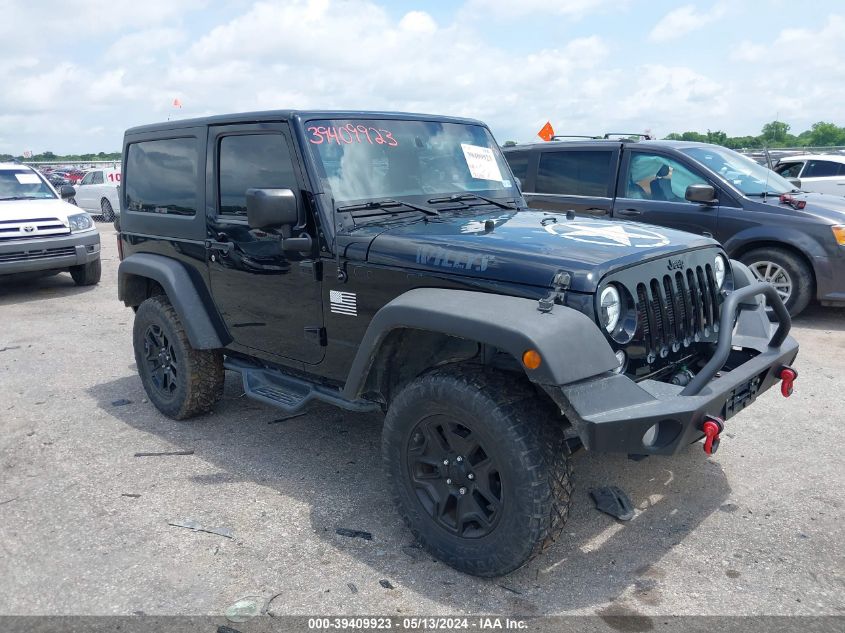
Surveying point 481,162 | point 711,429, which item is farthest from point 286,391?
point 711,429

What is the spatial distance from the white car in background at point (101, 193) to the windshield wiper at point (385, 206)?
17018 mm

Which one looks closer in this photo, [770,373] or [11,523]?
[770,373]

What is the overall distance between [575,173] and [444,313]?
547cm

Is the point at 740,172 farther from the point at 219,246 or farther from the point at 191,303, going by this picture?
the point at 191,303

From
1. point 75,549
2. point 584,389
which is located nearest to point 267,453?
point 75,549

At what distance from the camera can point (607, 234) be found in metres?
3.36

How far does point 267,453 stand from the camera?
13.7 ft

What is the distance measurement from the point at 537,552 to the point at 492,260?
1196 millimetres

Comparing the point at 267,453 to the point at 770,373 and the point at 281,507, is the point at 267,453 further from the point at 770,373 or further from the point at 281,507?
the point at 770,373

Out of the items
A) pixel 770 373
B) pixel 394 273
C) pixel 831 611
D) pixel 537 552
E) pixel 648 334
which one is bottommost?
pixel 831 611

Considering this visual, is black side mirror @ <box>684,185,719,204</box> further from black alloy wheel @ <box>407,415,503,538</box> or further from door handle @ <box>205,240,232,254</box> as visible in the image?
black alloy wheel @ <box>407,415,503,538</box>

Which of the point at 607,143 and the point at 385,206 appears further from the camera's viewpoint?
the point at 607,143

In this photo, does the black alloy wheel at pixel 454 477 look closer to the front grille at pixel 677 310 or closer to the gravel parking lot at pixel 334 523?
the gravel parking lot at pixel 334 523

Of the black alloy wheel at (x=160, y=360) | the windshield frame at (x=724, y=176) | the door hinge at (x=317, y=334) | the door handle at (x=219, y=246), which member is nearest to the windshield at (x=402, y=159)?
the door hinge at (x=317, y=334)
